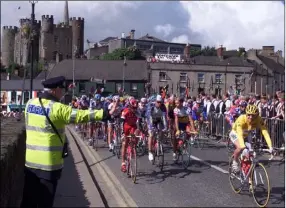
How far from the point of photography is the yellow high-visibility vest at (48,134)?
5543 millimetres

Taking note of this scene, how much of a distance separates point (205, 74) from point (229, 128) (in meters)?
59.4

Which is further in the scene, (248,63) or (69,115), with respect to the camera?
(248,63)

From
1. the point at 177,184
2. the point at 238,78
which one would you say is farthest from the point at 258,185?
the point at 238,78

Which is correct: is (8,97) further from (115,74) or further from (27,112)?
(27,112)

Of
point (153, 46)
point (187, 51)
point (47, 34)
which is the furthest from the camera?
point (187, 51)

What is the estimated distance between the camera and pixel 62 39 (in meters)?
36.3

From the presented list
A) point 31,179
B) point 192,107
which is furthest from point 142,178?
point 192,107

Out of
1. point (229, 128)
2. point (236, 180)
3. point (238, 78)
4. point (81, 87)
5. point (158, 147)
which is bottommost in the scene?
point (236, 180)

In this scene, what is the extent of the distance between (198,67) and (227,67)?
457 centimetres

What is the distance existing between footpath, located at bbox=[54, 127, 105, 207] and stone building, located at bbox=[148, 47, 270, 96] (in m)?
65.1

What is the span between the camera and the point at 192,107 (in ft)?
72.0

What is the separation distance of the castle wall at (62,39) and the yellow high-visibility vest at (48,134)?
26.3 m

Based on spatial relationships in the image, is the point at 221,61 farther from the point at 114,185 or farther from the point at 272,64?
the point at 114,185

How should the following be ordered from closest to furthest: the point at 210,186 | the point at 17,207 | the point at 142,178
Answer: the point at 17,207, the point at 210,186, the point at 142,178
